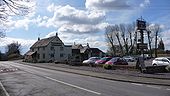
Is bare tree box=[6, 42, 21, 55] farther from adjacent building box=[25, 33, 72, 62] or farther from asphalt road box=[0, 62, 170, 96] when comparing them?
asphalt road box=[0, 62, 170, 96]

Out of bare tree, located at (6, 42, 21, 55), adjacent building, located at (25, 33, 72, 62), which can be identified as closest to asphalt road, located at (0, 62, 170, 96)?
adjacent building, located at (25, 33, 72, 62)

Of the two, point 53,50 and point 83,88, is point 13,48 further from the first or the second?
point 83,88

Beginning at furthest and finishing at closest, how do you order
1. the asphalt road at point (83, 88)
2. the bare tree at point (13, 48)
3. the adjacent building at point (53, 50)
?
the bare tree at point (13, 48), the adjacent building at point (53, 50), the asphalt road at point (83, 88)

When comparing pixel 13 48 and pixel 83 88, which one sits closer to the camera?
pixel 83 88

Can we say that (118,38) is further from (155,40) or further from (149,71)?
(149,71)

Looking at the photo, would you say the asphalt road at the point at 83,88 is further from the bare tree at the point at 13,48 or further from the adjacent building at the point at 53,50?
the bare tree at the point at 13,48

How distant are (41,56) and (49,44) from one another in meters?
5.58

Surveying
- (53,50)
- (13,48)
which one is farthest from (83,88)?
(13,48)

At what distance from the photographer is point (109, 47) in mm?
125250

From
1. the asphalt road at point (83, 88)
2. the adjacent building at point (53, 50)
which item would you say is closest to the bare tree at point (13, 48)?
the adjacent building at point (53, 50)

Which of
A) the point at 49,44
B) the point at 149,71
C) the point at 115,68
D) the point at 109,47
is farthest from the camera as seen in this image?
the point at 109,47

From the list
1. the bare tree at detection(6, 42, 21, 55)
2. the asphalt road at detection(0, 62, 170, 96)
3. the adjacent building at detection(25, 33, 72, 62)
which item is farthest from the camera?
the bare tree at detection(6, 42, 21, 55)

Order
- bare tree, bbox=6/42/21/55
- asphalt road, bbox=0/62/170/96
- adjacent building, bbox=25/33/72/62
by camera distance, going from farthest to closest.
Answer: bare tree, bbox=6/42/21/55 < adjacent building, bbox=25/33/72/62 < asphalt road, bbox=0/62/170/96

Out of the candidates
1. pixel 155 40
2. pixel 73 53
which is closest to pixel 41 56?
pixel 73 53
